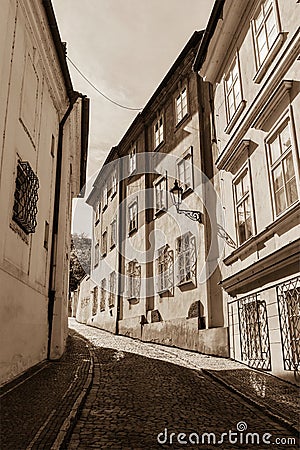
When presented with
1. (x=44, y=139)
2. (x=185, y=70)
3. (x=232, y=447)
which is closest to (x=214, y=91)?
(x=185, y=70)

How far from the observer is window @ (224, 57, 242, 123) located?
12.5 meters

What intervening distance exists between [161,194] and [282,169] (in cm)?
1076

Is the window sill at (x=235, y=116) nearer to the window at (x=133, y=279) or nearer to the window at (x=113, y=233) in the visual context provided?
the window at (x=133, y=279)

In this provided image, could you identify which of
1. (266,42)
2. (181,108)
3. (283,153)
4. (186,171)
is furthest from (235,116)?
(181,108)

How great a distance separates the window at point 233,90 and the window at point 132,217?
10277 mm

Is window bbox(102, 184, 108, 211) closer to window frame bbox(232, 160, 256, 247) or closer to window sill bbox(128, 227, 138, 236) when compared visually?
window sill bbox(128, 227, 138, 236)

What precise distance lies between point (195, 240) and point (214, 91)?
5196mm

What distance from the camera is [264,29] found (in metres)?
10.7

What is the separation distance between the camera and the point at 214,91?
15.2 metres

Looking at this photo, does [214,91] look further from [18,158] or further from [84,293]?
[84,293]

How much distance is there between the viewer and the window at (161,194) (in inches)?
765

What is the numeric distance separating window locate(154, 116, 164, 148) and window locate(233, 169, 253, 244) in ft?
29.0

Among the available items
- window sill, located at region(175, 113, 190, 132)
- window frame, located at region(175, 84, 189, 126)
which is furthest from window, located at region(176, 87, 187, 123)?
window sill, located at region(175, 113, 190, 132)

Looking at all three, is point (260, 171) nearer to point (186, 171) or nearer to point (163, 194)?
point (186, 171)
